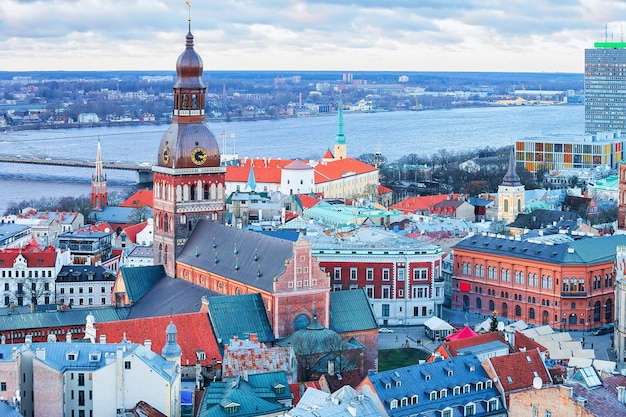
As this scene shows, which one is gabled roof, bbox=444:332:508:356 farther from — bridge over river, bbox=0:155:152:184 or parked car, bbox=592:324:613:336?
bridge over river, bbox=0:155:152:184

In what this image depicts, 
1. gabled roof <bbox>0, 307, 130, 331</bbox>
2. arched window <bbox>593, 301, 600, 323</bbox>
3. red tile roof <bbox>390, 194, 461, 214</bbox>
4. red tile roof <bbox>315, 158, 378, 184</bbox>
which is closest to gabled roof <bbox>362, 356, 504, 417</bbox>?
gabled roof <bbox>0, 307, 130, 331</bbox>

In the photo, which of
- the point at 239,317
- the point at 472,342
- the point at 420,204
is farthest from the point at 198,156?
the point at 420,204

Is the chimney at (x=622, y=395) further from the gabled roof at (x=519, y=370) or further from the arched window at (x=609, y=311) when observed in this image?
the arched window at (x=609, y=311)

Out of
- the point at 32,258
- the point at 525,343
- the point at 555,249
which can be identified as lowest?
the point at 525,343

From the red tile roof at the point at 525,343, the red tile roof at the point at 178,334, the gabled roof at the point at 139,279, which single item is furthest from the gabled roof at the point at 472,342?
the gabled roof at the point at 139,279

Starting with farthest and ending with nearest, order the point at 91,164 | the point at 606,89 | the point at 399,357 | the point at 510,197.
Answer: the point at 606,89, the point at 91,164, the point at 510,197, the point at 399,357

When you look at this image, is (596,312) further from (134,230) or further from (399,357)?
(134,230)
